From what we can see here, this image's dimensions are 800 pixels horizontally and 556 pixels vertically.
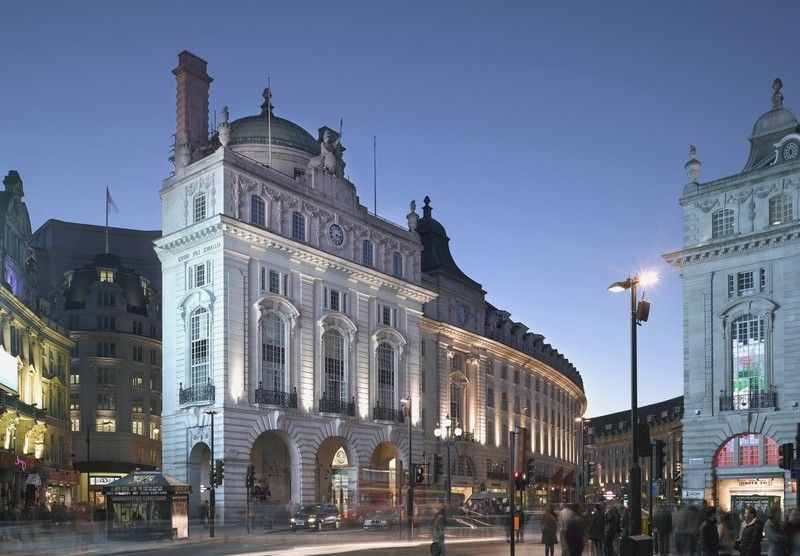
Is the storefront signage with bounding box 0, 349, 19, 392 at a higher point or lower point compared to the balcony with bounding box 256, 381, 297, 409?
higher

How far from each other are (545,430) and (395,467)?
129 ft

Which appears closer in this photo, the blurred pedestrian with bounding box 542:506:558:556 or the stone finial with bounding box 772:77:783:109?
the blurred pedestrian with bounding box 542:506:558:556

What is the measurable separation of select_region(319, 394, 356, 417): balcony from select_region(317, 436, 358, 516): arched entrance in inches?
78.2

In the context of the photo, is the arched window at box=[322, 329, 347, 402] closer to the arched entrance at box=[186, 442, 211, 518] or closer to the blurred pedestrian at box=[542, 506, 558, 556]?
the arched entrance at box=[186, 442, 211, 518]

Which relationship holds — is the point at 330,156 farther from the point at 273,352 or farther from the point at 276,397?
the point at 276,397

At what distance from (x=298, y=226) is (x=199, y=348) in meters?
10.4

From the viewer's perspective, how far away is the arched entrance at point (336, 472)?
214 feet

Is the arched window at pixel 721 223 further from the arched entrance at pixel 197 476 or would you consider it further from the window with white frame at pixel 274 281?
the arched entrance at pixel 197 476

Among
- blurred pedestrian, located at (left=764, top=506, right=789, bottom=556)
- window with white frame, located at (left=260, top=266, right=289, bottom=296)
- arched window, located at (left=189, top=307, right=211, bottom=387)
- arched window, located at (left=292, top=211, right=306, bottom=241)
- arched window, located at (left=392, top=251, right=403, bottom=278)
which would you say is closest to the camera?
blurred pedestrian, located at (left=764, top=506, right=789, bottom=556)

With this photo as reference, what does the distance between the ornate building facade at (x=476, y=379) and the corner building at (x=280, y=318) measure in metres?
7.11

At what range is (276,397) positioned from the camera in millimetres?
59188

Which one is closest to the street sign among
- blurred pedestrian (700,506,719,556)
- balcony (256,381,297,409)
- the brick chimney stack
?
balcony (256,381,297,409)

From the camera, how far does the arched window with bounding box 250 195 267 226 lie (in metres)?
59.5

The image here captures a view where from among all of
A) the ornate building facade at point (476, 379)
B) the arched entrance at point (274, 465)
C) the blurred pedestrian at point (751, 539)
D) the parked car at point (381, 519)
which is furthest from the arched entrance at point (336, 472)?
the blurred pedestrian at point (751, 539)
